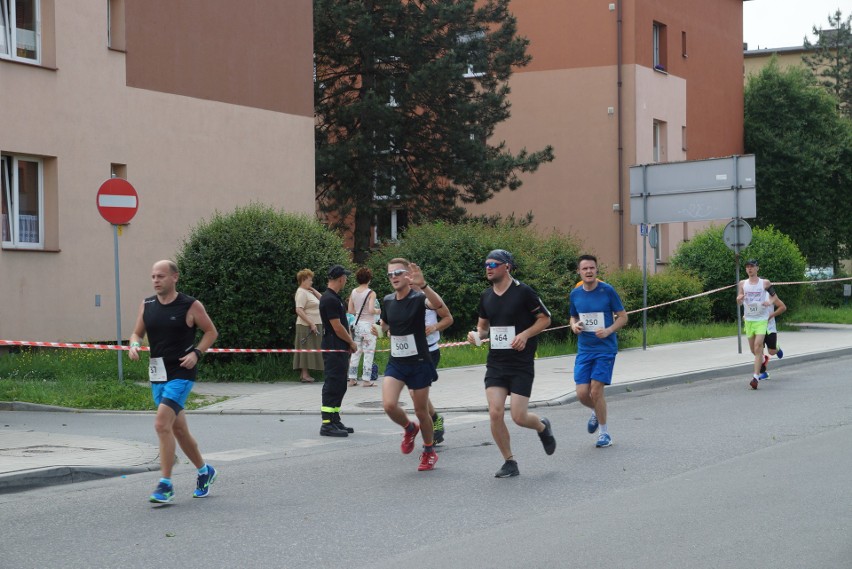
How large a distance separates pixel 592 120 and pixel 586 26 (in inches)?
116

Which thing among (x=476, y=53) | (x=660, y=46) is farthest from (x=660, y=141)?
(x=476, y=53)

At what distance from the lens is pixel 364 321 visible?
16.0 m

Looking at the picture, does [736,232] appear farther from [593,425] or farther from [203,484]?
[203,484]

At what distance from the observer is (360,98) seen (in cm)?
3172

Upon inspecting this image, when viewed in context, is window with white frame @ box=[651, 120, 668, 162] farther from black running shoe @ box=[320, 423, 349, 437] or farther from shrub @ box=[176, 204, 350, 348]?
black running shoe @ box=[320, 423, 349, 437]

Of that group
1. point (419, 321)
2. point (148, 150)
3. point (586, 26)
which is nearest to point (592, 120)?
point (586, 26)

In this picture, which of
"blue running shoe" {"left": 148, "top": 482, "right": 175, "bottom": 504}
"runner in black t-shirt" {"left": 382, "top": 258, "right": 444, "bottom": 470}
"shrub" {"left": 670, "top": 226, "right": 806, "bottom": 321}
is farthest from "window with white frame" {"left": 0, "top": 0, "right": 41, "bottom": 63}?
"shrub" {"left": 670, "top": 226, "right": 806, "bottom": 321}

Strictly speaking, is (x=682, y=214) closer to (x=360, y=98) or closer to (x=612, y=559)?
(x=360, y=98)

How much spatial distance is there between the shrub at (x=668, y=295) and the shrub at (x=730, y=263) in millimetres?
935

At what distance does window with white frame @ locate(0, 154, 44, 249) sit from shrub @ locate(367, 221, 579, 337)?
666cm

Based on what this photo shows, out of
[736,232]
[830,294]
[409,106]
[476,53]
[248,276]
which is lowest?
[830,294]

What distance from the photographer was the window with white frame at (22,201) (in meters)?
18.5

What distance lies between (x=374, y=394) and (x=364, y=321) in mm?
1271

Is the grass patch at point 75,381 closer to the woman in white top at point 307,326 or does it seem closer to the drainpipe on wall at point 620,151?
the woman in white top at point 307,326
